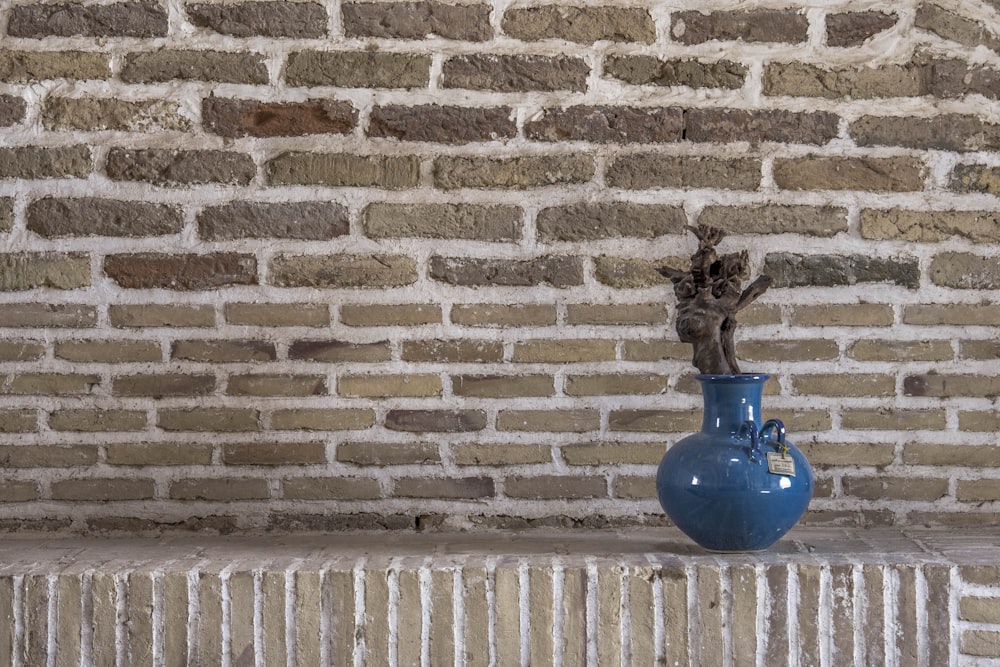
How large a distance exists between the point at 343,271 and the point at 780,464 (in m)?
1.00

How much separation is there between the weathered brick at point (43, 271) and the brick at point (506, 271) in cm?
76

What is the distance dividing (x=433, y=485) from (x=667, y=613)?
2.10 ft

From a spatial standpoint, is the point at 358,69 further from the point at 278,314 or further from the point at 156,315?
the point at 156,315

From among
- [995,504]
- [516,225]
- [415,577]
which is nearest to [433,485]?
[415,577]

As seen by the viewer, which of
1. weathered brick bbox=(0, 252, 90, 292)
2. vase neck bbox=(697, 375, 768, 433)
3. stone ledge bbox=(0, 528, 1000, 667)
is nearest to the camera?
stone ledge bbox=(0, 528, 1000, 667)

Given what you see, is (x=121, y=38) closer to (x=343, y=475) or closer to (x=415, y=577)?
(x=343, y=475)

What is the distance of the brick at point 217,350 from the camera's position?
6.88ft

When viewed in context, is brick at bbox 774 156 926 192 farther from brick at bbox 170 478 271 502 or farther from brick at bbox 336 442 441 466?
brick at bbox 170 478 271 502

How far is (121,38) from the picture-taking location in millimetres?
2096

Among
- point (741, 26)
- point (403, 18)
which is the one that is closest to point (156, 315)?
point (403, 18)

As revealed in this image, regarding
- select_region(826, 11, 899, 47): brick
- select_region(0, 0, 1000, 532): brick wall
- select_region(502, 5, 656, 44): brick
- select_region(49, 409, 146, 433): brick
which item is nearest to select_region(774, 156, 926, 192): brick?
select_region(0, 0, 1000, 532): brick wall

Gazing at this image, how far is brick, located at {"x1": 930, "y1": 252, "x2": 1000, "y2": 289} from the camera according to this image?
2127mm

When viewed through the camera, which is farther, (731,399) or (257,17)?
(257,17)

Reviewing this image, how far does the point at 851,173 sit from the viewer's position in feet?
6.99
